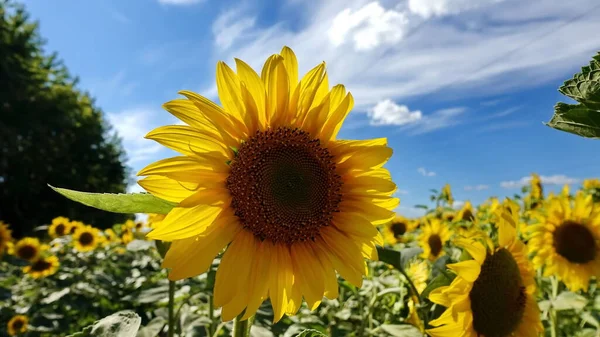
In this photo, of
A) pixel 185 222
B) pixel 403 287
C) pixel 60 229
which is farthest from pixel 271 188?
pixel 60 229

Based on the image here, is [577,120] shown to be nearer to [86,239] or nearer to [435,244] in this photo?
[435,244]

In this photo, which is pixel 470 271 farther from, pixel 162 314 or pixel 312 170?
pixel 162 314

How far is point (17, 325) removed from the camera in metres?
4.39

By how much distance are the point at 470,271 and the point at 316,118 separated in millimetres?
803

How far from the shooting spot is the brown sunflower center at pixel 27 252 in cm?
566

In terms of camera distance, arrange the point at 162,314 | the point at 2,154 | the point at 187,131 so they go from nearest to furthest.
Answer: the point at 187,131
the point at 162,314
the point at 2,154

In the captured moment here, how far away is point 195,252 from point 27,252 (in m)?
5.61

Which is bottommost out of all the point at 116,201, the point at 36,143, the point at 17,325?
the point at 17,325

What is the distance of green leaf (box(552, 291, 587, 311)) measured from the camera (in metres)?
2.35

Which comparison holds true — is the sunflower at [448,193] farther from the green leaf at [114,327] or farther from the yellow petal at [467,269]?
the green leaf at [114,327]

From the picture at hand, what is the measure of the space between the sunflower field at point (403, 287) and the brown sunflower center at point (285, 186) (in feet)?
0.70

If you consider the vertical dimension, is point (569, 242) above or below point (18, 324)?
above

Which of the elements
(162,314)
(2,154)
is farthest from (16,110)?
Answer: (162,314)

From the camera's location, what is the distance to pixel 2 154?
24.2m
